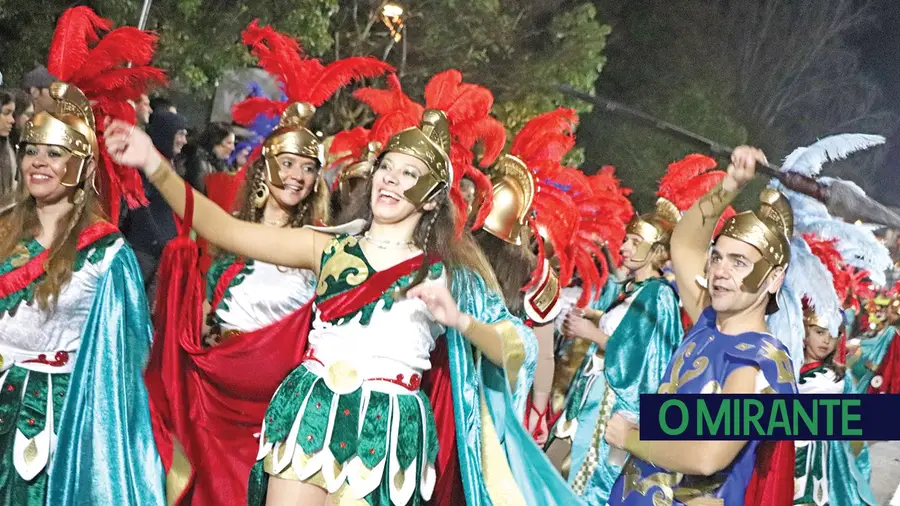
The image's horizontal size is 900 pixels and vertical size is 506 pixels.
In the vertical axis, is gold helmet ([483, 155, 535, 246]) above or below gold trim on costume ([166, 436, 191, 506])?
above

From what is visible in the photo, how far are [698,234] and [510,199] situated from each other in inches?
38.6

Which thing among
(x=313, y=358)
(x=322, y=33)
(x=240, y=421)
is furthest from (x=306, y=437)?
(x=322, y=33)

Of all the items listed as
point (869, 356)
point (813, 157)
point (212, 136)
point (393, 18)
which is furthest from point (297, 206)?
point (869, 356)

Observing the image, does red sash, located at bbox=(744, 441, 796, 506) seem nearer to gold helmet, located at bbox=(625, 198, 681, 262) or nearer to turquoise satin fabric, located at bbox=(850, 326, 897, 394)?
gold helmet, located at bbox=(625, 198, 681, 262)

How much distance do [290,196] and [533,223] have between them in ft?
3.78

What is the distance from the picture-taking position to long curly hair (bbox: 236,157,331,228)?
4.12 metres

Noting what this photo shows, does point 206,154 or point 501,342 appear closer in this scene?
point 501,342

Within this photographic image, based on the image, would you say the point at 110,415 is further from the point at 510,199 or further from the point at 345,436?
the point at 510,199

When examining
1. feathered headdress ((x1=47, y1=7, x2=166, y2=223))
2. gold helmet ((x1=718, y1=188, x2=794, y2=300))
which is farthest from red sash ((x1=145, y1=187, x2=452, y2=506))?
gold helmet ((x1=718, y1=188, x2=794, y2=300))

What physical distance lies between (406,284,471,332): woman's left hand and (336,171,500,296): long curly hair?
0.27 metres

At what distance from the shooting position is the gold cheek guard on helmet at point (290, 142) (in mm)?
4062

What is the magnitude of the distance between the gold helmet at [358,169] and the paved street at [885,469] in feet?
14.5

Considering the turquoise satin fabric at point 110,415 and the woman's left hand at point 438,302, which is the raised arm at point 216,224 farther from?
the turquoise satin fabric at point 110,415

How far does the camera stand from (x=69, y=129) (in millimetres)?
3406
